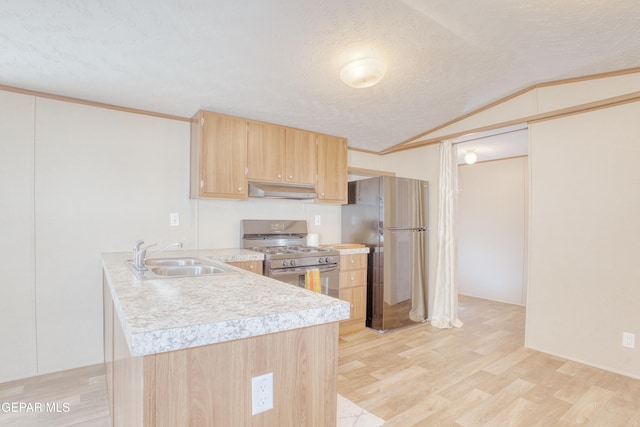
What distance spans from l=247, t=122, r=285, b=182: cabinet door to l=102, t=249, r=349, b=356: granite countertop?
6.18 feet

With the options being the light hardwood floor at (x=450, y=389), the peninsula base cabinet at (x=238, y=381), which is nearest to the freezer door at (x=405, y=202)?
the light hardwood floor at (x=450, y=389)

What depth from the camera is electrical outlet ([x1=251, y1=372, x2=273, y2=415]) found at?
904mm

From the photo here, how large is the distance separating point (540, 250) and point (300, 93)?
267 centimetres

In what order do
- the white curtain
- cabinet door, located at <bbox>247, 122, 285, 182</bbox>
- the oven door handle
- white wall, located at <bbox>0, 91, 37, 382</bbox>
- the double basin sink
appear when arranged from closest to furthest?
1. the double basin sink
2. white wall, located at <bbox>0, 91, 37, 382</bbox>
3. the oven door handle
4. cabinet door, located at <bbox>247, 122, 285, 182</bbox>
5. the white curtain

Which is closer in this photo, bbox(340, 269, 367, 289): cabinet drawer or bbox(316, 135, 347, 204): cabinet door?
bbox(340, 269, 367, 289): cabinet drawer

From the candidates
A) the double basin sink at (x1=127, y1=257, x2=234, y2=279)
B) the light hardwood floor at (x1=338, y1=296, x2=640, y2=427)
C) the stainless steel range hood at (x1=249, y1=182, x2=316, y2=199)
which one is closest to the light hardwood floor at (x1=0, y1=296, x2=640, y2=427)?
the light hardwood floor at (x1=338, y1=296, x2=640, y2=427)

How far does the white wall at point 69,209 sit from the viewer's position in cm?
240

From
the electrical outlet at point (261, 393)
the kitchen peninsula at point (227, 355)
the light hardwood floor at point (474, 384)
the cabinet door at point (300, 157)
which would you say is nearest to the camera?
the kitchen peninsula at point (227, 355)

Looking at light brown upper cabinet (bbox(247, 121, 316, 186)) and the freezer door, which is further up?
light brown upper cabinet (bbox(247, 121, 316, 186))

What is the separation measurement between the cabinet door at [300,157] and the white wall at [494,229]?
3152mm

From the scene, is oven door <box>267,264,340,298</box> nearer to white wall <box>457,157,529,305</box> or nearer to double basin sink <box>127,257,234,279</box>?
double basin sink <box>127,257,234,279</box>

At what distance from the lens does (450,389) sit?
7.70 feet

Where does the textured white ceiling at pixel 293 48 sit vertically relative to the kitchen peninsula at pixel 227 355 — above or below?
above

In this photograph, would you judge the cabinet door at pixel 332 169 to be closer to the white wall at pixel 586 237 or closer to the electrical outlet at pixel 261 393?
the white wall at pixel 586 237
